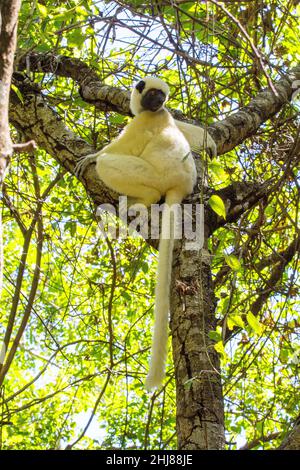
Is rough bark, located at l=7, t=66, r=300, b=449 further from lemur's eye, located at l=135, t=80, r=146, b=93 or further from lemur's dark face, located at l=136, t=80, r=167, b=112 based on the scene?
lemur's eye, located at l=135, t=80, r=146, b=93

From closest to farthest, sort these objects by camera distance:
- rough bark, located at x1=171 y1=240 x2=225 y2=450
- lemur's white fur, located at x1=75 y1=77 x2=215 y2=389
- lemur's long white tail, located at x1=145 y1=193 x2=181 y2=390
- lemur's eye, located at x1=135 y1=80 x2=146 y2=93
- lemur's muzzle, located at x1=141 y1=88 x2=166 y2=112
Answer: rough bark, located at x1=171 y1=240 x2=225 y2=450 → lemur's long white tail, located at x1=145 y1=193 x2=181 y2=390 → lemur's white fur, located at x1=75 y1=77 x2=215 y2=389 → lemur's muzzle, located at x1=141 y1=88 x2=166 y2=112 → lemur's eye, located at x1=135 y1=80 x2=146 y2=93

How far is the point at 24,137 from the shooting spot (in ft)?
16.1

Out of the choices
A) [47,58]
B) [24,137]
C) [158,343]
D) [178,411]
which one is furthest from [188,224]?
[47,58]

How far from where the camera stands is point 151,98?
15.0 feet

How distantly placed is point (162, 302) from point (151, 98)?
1.85 m

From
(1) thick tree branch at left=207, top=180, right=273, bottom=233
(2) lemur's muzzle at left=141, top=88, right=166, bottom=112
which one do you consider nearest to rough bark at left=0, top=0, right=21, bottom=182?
(1) thick tree branch at left=207, top=180, right=273, bottom=233

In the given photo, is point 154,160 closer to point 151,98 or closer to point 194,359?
point 151,98

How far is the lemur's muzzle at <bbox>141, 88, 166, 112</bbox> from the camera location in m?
4.57

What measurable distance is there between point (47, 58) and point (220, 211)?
10.1ft

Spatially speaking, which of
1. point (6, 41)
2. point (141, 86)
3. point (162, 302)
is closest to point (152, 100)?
point (141, 86)

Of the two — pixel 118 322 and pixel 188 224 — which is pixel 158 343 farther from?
pixel 118 322

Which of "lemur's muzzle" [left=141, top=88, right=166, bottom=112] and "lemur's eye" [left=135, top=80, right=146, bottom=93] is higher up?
"lemur's eye" [left=135, top=80, right=146, bottom=93]

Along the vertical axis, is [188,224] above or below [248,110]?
below
